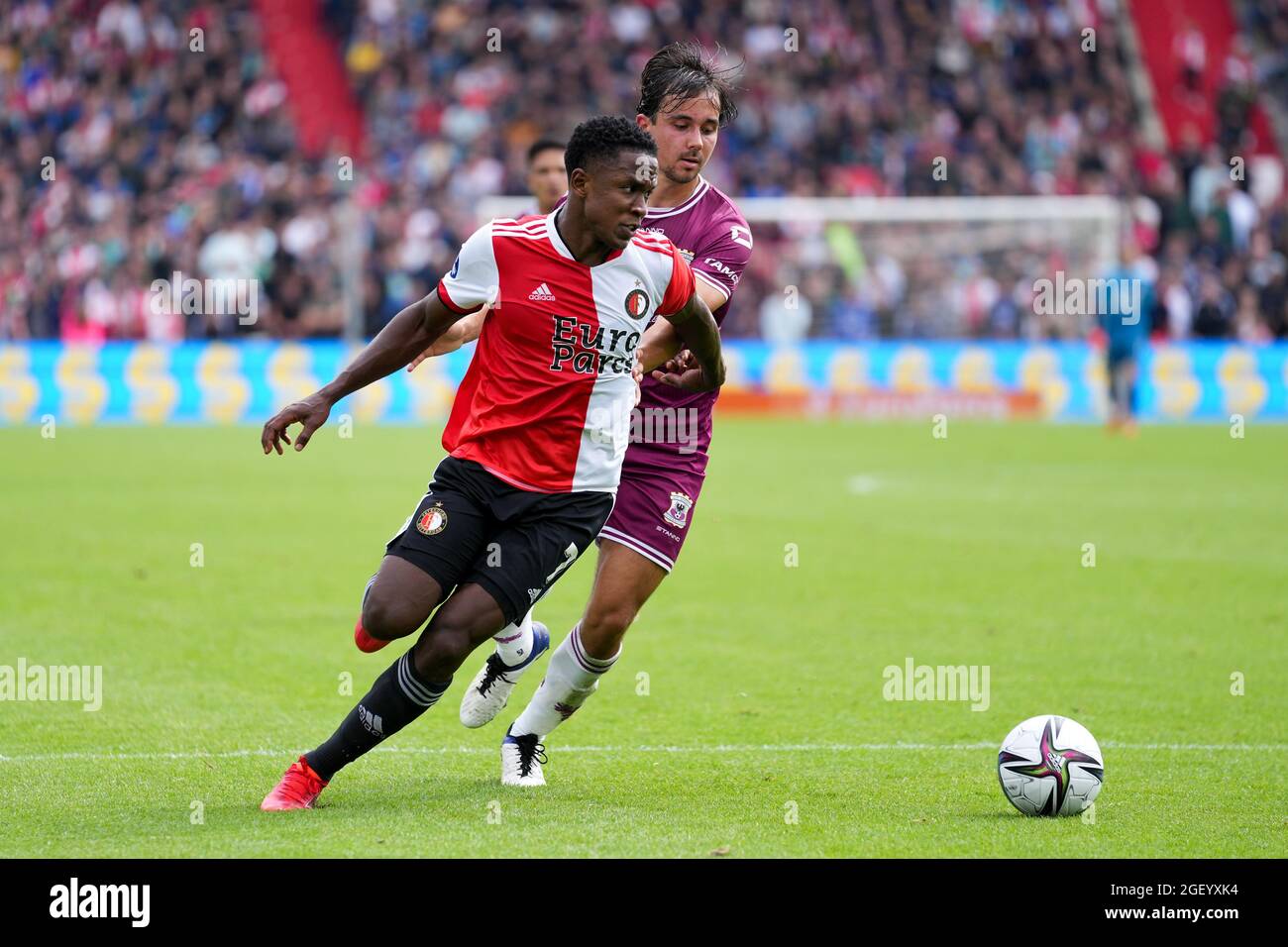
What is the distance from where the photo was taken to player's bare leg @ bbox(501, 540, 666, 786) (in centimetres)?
691

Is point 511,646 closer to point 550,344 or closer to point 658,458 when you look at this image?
point 658,458

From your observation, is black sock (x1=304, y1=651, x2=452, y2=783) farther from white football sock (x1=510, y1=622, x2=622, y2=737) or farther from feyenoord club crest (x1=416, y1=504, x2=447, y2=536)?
white football sock (x1=510, y1=622, x2=622, y2=737)

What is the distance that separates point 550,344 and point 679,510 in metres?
1.14

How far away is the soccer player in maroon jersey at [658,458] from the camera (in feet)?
22.8

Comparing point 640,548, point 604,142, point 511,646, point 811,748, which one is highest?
point 604,142

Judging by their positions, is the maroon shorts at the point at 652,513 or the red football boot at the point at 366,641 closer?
the red football boot at the point at 366,641

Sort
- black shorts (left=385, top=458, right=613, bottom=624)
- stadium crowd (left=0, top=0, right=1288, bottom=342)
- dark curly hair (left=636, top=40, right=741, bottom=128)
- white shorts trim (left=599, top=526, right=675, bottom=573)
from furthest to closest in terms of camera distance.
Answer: stadium crowd (left=0, top=0, right=1288, bottom=342) < dark curly hair (left=636, top=40, right=741, bottom=128) < white shorts trim (left=599, top=526, right=675, bottom=573) < black shorts (left=385, top=458, right=613, bottom=624)

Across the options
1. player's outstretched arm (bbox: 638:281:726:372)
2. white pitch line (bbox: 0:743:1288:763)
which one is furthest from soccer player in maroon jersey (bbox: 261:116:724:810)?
white pitch line (bbox: 0:743:1288:763)

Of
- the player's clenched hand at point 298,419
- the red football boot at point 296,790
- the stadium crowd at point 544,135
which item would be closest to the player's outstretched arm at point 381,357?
the player's clenched hand at point 298,419

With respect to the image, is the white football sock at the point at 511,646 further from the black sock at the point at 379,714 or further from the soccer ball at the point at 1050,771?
the soccer ball at the point at 1050,771

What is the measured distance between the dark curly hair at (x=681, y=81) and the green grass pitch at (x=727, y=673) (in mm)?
2701

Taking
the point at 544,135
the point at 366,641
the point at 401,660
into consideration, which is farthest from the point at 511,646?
the point at 544,135

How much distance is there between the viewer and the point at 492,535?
20.6 feet

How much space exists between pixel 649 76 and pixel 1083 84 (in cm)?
2935
